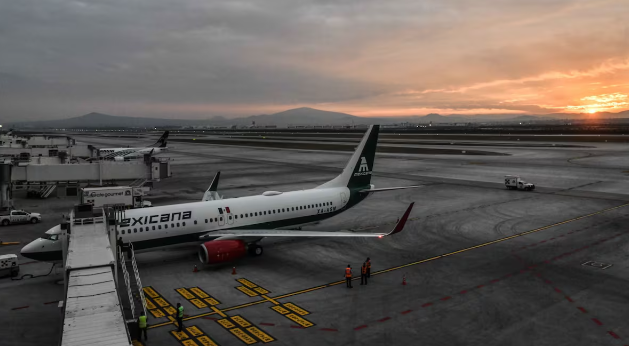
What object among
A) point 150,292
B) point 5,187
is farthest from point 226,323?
point 5,187

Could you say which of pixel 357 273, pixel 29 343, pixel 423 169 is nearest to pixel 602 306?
pixel 357 273

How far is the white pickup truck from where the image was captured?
41.3 metres

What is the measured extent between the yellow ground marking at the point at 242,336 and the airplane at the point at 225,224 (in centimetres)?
857

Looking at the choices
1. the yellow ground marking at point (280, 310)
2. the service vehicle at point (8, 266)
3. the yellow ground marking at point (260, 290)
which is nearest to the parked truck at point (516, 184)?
the yellow ground marking at point (260, 290)

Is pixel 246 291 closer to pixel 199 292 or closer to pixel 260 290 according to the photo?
pixel 260 290

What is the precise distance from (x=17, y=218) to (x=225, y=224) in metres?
25.0

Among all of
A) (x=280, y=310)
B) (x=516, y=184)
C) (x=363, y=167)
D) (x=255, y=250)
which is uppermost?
(x=363, y=167)

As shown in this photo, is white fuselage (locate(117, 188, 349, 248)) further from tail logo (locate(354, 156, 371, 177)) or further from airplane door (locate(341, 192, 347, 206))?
tail logo (locate(354, 156, 371, 177))

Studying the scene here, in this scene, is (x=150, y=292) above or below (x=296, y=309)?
below

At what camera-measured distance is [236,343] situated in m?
18.5

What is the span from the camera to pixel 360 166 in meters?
37.8

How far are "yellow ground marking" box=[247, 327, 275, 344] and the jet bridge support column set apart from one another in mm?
41720

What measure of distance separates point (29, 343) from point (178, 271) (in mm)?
10065

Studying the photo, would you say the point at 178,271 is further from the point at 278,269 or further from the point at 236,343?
the point at 236,343
